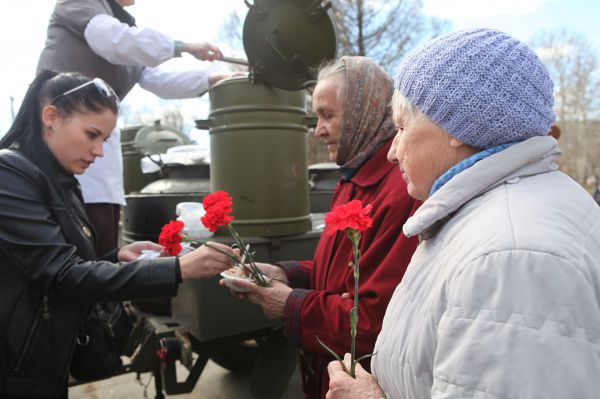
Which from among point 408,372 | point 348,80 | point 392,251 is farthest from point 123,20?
point 408,372

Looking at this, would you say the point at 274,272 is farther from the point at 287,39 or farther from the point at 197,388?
the point at 197,388

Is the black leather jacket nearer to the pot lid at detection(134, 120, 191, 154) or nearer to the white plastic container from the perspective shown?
the white plastic container

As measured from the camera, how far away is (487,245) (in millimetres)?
829

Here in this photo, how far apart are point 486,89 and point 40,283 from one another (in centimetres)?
169

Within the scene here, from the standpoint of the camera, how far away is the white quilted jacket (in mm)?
742

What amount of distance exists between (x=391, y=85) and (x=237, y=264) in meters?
0.99

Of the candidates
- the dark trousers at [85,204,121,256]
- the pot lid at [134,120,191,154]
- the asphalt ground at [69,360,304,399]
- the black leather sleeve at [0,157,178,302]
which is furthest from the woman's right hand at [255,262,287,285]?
the pot lid at [134,120,191,154]

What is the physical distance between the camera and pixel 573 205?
907 millimetres

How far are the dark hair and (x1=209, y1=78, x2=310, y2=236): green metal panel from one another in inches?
38.6

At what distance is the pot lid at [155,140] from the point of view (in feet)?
17.0

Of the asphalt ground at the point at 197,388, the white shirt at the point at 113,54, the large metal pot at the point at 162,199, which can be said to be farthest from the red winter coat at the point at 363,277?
the asphalt ground at the point at 197,388

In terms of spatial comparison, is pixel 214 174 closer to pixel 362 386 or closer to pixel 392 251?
pixel 392 251

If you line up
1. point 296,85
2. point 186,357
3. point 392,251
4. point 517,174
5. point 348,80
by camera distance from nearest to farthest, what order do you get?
point 517,174 → point 392,251 → point 348,80 → point 186,357 → point 296,85

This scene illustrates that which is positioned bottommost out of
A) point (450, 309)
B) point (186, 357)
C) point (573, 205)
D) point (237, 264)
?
point (186, 357)
